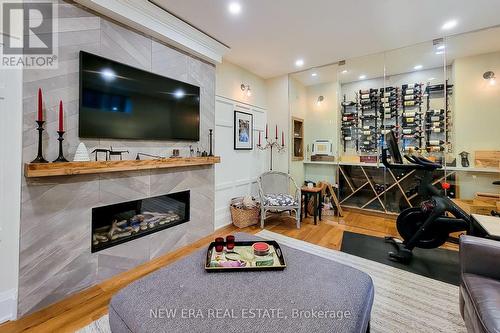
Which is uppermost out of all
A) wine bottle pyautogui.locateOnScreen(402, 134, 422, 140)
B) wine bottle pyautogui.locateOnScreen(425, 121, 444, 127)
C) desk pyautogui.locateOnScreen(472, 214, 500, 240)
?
wine bottle pyautogui.locateOnScreen(425, 121, 444, 127)

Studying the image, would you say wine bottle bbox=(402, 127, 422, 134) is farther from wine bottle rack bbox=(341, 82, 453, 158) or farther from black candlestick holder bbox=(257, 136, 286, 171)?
black candlestick holder bbox=(257, 136, 286, 171)

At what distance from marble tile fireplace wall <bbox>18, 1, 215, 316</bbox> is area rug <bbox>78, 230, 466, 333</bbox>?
55cm

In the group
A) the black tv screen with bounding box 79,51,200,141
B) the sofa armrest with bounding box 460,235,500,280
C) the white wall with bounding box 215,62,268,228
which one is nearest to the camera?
the sofa armrest with bounding box 460,235,500,280

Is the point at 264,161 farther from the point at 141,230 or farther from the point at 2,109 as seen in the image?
the point at 2,109

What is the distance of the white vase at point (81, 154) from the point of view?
72.0 inches

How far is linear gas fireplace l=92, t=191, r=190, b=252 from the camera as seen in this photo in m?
2.13

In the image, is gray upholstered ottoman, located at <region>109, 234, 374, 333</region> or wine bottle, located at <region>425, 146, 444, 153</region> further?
wine bottle, located at <region>425, 146, 444, 153</region>

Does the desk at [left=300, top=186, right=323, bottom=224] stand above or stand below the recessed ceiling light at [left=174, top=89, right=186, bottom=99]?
below

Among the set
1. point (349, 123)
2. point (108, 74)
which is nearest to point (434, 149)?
point (349, 123)

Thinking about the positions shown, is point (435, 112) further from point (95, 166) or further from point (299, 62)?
point (95, 166)

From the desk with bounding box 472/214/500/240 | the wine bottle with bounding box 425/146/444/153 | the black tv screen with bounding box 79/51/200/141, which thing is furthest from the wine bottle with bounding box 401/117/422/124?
the black tv screen with bounding box 79/51/200/141

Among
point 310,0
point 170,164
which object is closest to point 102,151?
point 170,164

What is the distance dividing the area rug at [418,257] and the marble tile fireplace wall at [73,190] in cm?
231

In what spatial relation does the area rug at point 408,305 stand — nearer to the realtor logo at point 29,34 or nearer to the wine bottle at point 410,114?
the realtor logo at point 29,34
